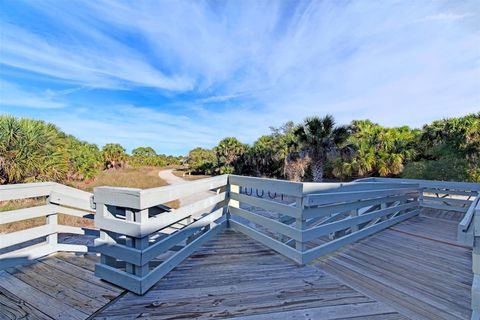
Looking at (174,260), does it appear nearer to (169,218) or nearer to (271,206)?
(169,218)

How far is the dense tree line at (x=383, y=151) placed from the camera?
905cm

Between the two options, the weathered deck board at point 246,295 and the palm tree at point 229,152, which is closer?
the weathered deck board at point 246,295

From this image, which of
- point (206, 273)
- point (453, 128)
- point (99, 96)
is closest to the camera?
point (206, 273)

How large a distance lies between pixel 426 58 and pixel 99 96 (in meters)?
17.8

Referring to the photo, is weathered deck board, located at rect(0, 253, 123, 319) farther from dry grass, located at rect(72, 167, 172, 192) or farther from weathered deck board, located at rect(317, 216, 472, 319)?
dry grass, located at rect(72, 167, 172, 192)

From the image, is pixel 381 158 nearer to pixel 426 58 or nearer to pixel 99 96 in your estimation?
pixel 426 58

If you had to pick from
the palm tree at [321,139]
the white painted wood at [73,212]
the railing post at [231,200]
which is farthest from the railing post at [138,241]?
the palm tree at [321,139]

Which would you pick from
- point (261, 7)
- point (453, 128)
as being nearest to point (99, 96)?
point (261, 7)

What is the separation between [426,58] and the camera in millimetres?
5539

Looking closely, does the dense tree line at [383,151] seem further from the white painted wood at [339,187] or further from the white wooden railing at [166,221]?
the white wooden railing at [166,221]

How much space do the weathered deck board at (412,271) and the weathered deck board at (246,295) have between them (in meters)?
0.22

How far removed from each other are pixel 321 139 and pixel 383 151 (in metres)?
4.94

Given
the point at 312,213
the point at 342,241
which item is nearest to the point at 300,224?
the point at 312,213

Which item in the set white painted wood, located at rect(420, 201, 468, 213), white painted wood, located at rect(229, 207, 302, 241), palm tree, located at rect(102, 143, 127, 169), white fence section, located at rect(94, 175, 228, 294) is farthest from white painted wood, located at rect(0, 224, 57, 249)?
palm tree, located at rect(102, 143, 127, 169)
